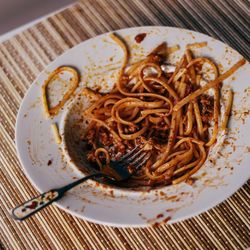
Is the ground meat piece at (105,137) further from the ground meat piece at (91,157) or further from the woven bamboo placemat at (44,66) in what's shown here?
the woven bamboo placemat at (44,66)

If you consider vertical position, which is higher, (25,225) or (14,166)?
(14,166)

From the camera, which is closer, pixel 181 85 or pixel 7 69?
pixel 181 85

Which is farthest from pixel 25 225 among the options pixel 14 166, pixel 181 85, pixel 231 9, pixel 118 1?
pixel 231 9

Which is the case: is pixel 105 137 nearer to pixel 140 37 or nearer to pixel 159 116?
pixel 159 116

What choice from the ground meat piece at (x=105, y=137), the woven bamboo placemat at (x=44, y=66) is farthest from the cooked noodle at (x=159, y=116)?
the woven bamboo placemat at (x=44, y=66)

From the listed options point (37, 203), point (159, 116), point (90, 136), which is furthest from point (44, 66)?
point (37, 203)

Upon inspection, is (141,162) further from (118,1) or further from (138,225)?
(118,1)
